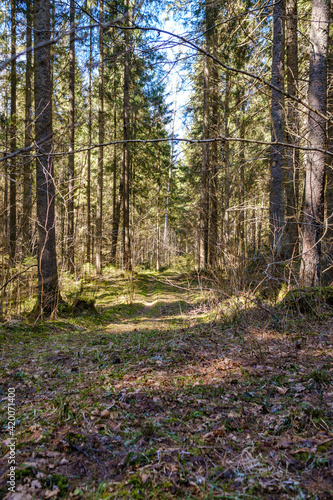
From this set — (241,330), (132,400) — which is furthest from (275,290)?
(132,400)

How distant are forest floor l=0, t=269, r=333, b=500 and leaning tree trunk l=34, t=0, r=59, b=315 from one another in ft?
6.62

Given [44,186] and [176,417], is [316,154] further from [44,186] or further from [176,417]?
[44,186]

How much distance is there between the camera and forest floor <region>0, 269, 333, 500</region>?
1707 millimetres

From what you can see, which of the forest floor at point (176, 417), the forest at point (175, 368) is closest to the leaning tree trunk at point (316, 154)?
the forest at point (175, 368)

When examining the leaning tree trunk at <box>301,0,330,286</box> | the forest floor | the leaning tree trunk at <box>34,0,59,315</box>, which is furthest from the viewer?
the leaning tree trunk at <box>34,0,59,315</box>

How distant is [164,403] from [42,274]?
4.84 meters

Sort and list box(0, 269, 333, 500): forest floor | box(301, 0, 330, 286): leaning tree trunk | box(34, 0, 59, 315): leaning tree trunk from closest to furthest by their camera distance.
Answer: box(0, 269, 333, 500): forest floor < box(301, 0, 330, 286): leaning tree trunk < box(34, 0, 59, 315): leaning tree trunk

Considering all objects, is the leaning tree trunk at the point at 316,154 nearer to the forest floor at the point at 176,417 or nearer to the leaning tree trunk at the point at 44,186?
the forest floor at the point at 176,417

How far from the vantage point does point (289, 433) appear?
→ 2115 mm

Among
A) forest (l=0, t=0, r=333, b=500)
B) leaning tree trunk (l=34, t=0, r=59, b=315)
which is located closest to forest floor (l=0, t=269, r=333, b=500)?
forest (l=0, t=0, r=333, b=500)

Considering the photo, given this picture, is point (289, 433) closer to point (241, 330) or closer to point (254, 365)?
point (254, 365)

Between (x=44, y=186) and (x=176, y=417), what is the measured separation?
5760mm

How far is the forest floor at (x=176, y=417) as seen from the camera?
5.60 feet

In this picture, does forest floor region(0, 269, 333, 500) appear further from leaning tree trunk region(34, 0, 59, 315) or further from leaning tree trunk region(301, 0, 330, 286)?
leaning tree trunk region(34, 0, 59, 315)
